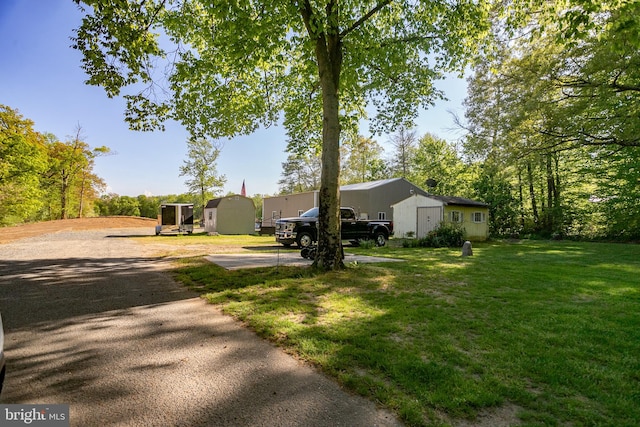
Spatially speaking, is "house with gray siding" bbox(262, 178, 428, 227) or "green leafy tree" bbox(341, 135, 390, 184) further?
"green leafy tree" bbox(341, 135, 390, 184)

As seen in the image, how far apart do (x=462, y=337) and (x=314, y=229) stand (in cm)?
1090

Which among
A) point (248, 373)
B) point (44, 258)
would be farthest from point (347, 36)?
point (44, 258)

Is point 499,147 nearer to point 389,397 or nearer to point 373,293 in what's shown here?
point 373,293

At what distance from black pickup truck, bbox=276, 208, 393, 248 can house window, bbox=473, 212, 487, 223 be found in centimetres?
696

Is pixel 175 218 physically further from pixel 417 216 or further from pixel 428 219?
pixel 428 219

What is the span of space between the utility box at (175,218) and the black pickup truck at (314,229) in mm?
12435

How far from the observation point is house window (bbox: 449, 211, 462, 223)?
1950cm

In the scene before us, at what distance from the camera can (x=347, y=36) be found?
366 inches

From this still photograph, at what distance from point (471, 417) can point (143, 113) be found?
1014cm

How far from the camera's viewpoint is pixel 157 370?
2.97 metres

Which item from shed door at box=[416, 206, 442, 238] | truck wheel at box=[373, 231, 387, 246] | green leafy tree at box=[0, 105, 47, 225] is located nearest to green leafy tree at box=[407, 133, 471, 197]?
shed door at box=[416, 206, 442, 238]

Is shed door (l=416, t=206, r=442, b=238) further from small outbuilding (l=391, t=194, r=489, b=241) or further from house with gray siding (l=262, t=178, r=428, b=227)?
house with gray siding (l=262, t=178, r=428, b=227)

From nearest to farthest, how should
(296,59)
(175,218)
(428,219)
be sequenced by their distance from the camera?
(296,59)
(428,219)
(175,218)

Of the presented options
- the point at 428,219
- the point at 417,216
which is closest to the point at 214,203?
the point at 417,216
